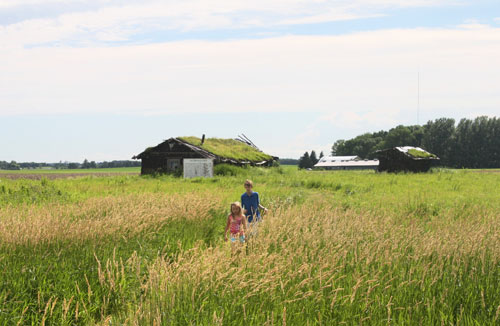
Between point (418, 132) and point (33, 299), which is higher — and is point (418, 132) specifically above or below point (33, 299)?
above

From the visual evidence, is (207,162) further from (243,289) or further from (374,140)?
(374,140)

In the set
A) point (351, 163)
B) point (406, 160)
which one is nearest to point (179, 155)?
point (406, 160)

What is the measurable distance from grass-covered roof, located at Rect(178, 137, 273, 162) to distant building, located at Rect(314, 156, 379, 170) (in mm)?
60276

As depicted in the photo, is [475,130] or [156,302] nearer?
[156,302]

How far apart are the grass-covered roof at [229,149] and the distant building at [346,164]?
198 ft

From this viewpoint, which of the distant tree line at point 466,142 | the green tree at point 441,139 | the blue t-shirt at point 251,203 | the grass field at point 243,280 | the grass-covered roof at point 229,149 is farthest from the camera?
the green tree at point 441,139

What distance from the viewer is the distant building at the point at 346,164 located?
11069cm

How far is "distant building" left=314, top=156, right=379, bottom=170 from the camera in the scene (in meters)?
111

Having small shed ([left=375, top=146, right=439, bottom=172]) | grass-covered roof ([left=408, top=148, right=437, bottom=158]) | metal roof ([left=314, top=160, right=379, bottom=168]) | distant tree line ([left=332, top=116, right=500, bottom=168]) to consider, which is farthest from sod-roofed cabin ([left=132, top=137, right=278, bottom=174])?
metal roof ([left=314, top=160, right=379, bottom=168])

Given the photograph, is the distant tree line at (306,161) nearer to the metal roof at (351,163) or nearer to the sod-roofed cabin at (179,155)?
the metal roof at (351,163)

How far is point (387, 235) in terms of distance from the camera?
9.59m

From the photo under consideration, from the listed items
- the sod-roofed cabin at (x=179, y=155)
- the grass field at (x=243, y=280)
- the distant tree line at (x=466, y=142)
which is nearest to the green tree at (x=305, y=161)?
the distant tree line at (x=466, y=142)

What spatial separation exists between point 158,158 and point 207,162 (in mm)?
5585

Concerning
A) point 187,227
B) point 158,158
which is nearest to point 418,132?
point 158,158
